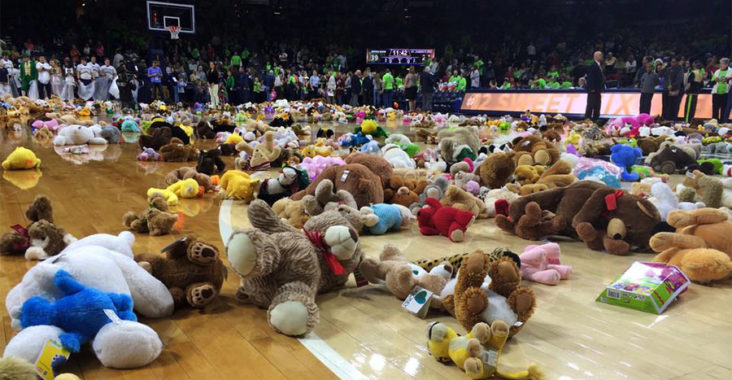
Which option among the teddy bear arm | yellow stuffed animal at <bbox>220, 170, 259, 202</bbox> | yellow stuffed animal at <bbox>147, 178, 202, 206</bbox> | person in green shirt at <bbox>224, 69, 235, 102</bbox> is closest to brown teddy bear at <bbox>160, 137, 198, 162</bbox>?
yellow stuffed animal at <bbox>147, 178, 202, 206</bbox>

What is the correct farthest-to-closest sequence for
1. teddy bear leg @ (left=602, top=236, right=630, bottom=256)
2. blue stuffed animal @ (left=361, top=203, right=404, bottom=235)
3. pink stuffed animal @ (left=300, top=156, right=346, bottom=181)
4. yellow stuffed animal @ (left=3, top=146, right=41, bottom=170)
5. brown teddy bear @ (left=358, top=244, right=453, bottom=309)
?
yellow stuffed animal @ (left=3, top=146, right=41, bottom=170), pink stuffed animal @ (left=300, top=156, right=346, bottom=181), blue stuffed animal @ (left=361, top=203, right=404, bottom=235), teddy bear leg @ (left=602, top=236, right=630, bottom=256), brown teddy bear @ (left=358, top=244, right=453, bottom=309)

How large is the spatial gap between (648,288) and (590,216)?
734 mm

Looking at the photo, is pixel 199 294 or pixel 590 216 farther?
pixel 590 216

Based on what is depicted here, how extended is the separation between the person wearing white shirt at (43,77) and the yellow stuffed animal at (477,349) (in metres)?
15.4

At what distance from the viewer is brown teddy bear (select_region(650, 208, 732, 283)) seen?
86.2 inches

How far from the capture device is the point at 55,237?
2.45 m

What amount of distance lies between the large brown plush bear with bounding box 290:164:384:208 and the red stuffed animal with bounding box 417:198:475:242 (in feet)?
0.92

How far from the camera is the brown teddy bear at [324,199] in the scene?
9.57 feet

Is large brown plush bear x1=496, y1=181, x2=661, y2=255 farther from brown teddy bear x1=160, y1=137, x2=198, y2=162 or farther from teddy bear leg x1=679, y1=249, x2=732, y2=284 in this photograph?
brown teddy bear x1=160, y1=137, x2=198, y2=162

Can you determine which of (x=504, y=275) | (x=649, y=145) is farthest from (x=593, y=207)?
(x=649, y=145)

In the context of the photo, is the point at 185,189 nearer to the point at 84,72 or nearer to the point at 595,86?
the point at 595,86

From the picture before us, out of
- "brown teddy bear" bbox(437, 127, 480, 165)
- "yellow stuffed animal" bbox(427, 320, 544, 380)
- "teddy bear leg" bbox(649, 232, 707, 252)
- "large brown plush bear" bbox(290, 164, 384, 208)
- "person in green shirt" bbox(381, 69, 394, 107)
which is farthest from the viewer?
"person in green shirt" bbox(381, 69, 394, 107)

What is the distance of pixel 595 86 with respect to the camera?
10.3m

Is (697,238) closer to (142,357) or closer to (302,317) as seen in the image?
(302,317)
